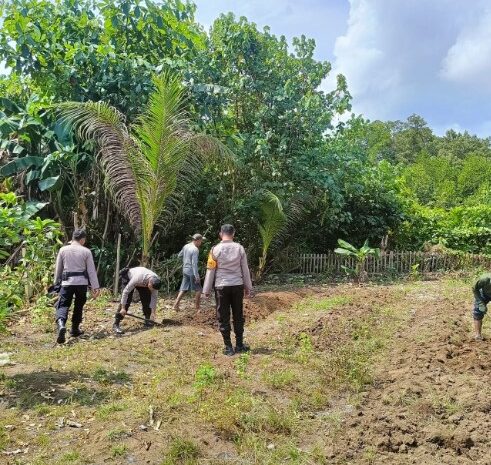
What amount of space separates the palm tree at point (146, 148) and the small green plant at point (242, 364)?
427 centimetres

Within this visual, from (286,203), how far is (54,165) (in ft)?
18.9

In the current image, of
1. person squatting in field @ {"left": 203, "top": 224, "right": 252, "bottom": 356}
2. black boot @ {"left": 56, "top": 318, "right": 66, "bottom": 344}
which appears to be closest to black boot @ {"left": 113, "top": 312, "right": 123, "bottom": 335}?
black boot @ {"left": 56, "top": 318, "right": 66, "bottom": 344}

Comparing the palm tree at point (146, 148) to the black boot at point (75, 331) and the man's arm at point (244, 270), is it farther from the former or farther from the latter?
the man's arm at point (244, 270)

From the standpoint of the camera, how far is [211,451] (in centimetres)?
400

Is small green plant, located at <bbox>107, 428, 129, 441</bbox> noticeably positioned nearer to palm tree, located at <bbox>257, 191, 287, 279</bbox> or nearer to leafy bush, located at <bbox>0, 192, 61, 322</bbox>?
leafy bush, located at <bbox>0, 192, 61, 322</bbox>

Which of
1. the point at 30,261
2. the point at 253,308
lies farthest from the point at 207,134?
the point at 30,261

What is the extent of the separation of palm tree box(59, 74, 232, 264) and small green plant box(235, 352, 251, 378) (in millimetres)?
4273

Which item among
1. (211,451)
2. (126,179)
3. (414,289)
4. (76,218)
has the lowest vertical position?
(211,451)

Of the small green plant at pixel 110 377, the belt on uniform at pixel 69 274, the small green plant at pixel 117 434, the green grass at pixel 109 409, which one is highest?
the belt on uniform at pixel 69 274

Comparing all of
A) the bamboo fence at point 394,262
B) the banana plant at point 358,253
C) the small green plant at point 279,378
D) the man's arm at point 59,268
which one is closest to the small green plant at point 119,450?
the small green plant at point 279,378

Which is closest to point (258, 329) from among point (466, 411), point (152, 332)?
point (152, 332)

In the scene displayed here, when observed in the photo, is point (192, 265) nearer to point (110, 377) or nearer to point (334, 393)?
point (110, 377)

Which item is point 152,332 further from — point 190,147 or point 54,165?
point 54,165

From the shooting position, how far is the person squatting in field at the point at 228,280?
6699 millimetres
